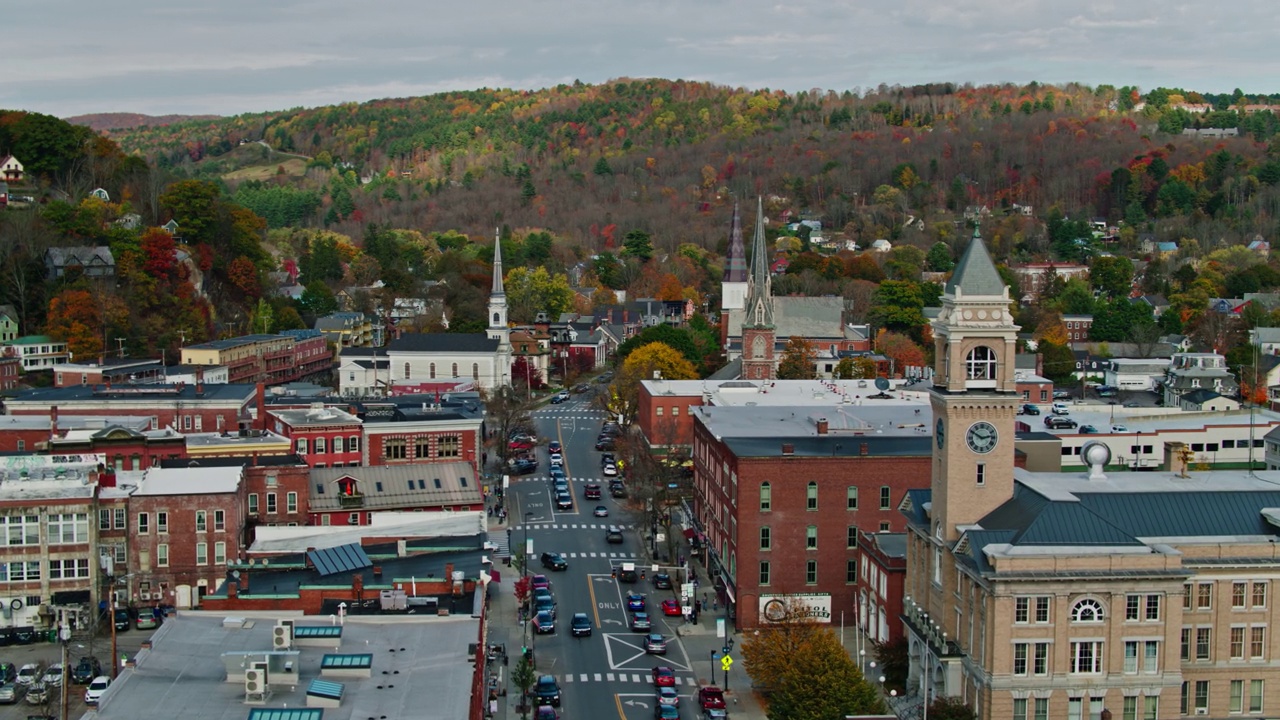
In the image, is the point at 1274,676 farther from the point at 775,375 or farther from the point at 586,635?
Answer: the point at 775,375

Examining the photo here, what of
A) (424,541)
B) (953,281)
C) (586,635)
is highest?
(953,281)

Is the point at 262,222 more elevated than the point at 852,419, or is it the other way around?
the point at 262,222

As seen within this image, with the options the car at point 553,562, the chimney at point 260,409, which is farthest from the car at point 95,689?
the chimney at point 260,409

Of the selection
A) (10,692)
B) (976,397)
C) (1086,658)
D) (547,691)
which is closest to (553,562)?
(547,691)

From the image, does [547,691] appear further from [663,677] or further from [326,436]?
[326,436]

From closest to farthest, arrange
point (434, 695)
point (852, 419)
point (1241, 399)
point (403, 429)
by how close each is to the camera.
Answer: point (434, 695) < point (852, 419) < point (403, 429) < point (1241, 399)

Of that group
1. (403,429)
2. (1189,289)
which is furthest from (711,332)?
(403,429)
